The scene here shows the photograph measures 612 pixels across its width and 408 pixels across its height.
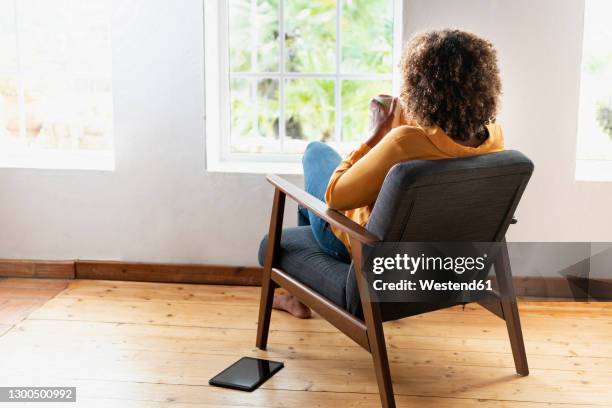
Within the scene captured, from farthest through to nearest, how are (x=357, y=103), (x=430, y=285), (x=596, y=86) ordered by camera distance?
(x=357, y=103)
(x=596, y=86)
(x=430, y=285)

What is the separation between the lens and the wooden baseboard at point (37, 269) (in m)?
3.47

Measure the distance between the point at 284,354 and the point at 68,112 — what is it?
1804mm

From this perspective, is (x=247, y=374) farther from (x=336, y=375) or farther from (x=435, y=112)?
(x=435, y=112)

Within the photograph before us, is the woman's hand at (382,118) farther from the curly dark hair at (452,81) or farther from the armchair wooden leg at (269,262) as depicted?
the armchair wooden leg at (269,262)

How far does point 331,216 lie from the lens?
2064mm

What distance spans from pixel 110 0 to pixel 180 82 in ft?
1.61

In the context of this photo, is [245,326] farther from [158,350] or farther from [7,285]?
[7,285]

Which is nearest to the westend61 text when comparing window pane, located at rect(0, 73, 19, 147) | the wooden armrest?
the wooden armrest

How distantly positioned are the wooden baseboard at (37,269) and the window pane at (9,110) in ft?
2.04

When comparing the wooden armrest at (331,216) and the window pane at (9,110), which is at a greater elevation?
the window pane at (9,110)

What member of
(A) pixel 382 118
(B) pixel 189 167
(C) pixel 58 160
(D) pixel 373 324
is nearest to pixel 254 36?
(B) pixel 189 167

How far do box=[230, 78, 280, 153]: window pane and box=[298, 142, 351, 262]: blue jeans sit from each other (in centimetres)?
102

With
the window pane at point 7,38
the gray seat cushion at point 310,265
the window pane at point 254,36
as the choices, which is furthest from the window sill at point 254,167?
the window pane at point 7,38

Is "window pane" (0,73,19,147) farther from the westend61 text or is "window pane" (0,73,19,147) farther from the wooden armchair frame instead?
the westend61 text
